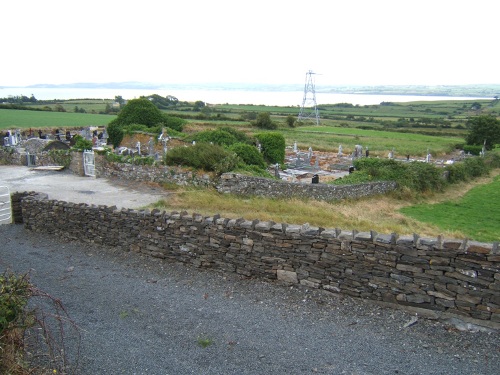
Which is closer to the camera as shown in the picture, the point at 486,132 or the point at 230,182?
the point at 230,182

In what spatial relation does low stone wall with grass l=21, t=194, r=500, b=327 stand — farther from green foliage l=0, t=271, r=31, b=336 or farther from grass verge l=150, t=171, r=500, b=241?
grass verge l=150, t=171, r=500, b=241

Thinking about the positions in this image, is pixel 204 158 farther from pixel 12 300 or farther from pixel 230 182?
pixel 12 300

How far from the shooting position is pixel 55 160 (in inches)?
967

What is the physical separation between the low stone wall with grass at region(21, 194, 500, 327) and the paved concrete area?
256 inches

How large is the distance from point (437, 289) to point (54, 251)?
27.7 feet

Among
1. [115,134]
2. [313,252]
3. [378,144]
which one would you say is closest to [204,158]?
[313,252]

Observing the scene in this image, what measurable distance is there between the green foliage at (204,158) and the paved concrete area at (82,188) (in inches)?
69.7

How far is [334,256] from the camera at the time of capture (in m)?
7.36

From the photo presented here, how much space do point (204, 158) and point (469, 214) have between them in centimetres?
→ 1213

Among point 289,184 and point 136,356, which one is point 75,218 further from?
point 289,184

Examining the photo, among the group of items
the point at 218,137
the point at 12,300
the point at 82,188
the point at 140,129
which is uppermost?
the point at 140,129

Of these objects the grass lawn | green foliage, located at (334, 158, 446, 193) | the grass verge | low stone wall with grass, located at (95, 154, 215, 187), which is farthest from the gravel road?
green foliage, located at (334, 158, 446, 193)

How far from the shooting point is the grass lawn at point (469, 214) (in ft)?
52.0

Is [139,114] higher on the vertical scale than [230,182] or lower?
higher
